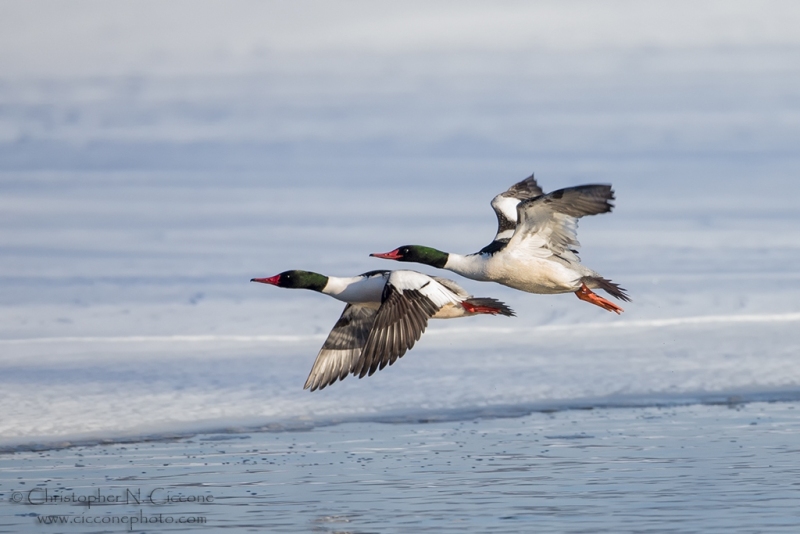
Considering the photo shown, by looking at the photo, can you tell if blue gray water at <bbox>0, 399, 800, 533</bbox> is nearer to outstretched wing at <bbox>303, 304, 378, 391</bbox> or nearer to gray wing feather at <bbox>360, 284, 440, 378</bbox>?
outstretched wing at <bbox>303, 304, 378, 391</bbox>

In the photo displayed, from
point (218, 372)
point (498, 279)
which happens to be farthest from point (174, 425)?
point (498, 279)

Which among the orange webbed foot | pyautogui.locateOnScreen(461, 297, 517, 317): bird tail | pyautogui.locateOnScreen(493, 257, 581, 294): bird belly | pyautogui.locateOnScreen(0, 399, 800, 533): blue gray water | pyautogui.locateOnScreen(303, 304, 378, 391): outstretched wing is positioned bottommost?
pyautogui.locateOnScreen(0, 399, 800, 533): blue gray water

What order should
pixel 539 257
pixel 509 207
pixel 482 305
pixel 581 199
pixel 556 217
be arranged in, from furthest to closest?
pixel 509 207 → pixel 539 257 → pixel 556 217 → pixel 482 305 → pixel 581 199

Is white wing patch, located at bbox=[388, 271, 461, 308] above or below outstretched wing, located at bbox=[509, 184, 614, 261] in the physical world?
below

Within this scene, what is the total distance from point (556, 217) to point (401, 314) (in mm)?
1523

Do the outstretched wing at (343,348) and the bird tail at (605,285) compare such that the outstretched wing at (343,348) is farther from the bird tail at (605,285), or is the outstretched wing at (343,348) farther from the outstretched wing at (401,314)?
the bird tail at (605,285)

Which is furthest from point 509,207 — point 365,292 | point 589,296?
point 365,292

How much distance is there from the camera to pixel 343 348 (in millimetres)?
11047

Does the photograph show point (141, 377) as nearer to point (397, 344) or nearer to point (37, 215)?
point (397, 344)

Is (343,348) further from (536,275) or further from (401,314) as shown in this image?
(536,275)

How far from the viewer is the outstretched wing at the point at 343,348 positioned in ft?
35.9

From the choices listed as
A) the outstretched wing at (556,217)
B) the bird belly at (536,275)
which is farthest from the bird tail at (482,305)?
the outstretched wing at (556,217)

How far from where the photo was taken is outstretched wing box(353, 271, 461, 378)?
32.0 feet

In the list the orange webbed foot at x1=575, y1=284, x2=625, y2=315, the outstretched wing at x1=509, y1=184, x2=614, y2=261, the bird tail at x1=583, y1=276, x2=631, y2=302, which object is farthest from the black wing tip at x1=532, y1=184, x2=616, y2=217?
the orange webbed foot at x1=575, y1=284, x2=625, y2=315
